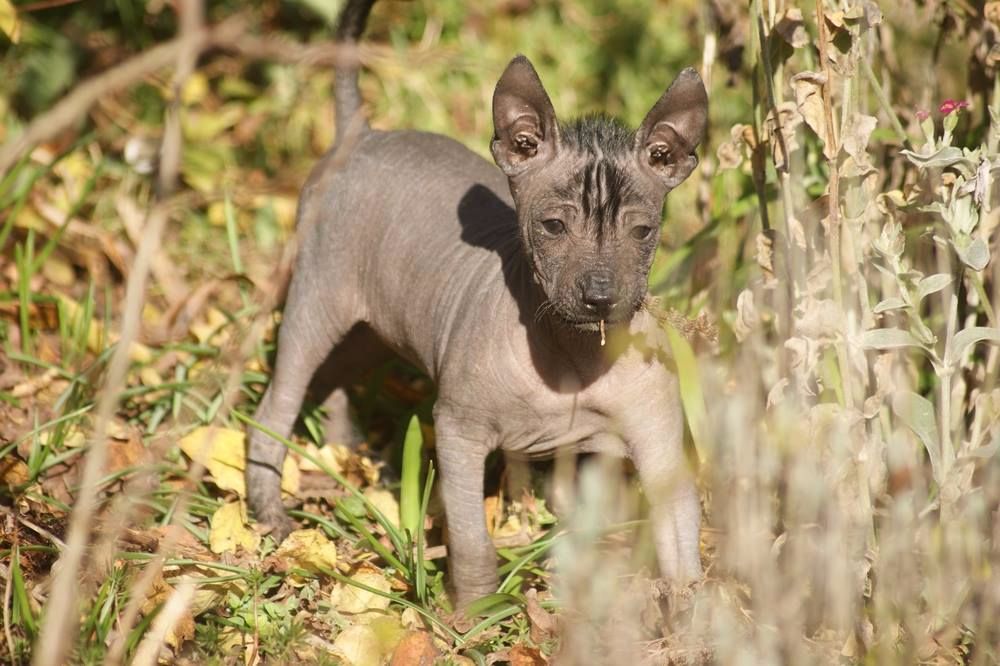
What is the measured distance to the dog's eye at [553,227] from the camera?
152 inches

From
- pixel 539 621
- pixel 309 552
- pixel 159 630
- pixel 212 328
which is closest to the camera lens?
pixel 159 630

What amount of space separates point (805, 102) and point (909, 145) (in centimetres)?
53

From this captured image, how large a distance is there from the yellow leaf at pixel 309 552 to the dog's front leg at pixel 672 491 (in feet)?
3.58

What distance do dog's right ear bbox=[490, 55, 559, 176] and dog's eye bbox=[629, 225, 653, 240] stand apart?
1.32ft

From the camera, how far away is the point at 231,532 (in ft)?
14.6

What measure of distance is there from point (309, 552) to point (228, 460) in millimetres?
802

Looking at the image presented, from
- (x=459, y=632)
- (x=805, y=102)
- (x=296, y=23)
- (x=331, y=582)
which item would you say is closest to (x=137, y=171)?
(x=296, y=23)

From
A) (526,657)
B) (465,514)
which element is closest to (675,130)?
(465,514)

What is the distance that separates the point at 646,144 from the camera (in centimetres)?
399

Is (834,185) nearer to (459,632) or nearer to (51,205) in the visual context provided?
(459,632)

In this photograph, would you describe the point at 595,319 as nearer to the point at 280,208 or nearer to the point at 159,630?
the point at 159,630

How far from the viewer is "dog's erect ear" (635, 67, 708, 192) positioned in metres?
3.85

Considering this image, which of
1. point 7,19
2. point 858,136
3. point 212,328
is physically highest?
point 7,19

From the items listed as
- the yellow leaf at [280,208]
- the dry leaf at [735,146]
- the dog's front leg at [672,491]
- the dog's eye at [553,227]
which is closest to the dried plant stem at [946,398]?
the dog's front leg at [672,491]
